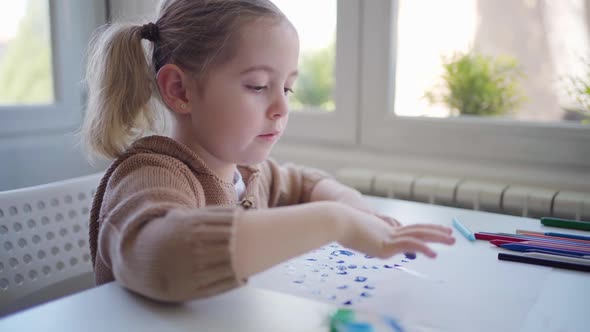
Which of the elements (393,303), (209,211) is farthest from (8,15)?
(393,303)

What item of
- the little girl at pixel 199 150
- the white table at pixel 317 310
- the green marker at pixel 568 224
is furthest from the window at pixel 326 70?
the white table at pixel 317 310

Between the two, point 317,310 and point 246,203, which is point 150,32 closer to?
point 246,203

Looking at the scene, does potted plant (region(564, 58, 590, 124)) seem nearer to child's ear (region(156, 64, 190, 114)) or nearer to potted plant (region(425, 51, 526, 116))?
potted plant (region(425, 51, 526, 116))

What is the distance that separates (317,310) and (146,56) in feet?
1.66

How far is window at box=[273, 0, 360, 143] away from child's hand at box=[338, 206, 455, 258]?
814 millimetres

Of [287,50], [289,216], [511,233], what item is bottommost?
[511,233]

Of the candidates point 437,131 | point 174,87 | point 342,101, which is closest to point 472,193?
point 437,131

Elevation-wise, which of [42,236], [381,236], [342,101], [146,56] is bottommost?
[42,236]

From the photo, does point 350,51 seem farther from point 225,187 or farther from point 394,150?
point 225,187

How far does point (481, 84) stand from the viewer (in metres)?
1.38

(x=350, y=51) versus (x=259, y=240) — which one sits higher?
(x=350, y=51)

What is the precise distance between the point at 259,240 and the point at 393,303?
175 mm

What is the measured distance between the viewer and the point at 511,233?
0.91m

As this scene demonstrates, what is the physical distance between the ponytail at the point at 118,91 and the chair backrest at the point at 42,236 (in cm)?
16
